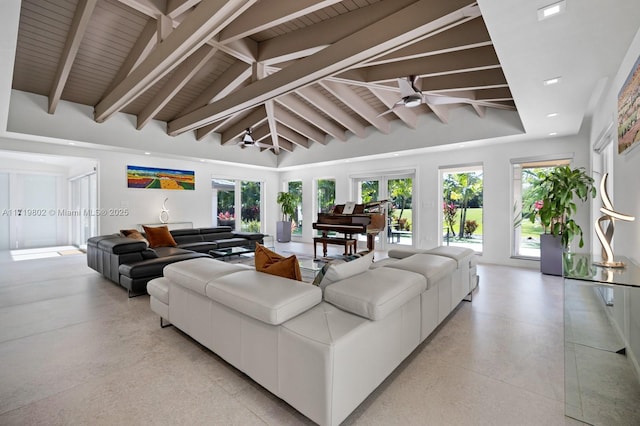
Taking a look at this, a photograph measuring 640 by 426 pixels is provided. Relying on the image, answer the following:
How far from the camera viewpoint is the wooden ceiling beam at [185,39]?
2.51m

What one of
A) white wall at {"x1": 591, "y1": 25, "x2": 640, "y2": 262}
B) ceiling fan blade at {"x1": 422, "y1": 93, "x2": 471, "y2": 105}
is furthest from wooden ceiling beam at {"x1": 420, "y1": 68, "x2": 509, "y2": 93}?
white wall at {"x1": 591, "y1": 25, "x2": 640, "y2": 262}

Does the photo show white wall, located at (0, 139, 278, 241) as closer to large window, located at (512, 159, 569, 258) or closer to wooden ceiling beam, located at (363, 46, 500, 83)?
wooden ceiling beam, located at (363, 46, 500, 83)

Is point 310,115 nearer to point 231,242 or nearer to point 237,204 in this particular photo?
point 231,242

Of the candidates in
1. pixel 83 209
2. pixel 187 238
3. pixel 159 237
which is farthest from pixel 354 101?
pixel 83 209

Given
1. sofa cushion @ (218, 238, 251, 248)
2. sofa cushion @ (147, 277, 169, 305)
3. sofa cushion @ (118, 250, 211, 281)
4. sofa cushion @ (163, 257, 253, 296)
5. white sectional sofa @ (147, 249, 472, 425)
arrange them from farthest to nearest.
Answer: sofa cushion @ (218, 238, 251, 248) < sofa cushion @ (118, 250, 211, 281) < sofa cushion @ (147, 277, 169, 305) < sofa cushion @ (163, 257, 253, 296) < white sectional sofa @ (147, 249, 472, 425)

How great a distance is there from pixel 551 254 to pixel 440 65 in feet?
12.4

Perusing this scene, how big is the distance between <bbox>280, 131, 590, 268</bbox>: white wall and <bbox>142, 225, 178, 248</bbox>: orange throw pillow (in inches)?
199

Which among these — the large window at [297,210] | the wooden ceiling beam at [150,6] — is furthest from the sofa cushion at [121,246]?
the large window at [297,210]

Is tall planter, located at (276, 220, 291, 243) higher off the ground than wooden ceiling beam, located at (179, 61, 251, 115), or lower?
lower

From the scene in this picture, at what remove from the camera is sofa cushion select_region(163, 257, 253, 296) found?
229 centimetres

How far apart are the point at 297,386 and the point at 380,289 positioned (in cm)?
75

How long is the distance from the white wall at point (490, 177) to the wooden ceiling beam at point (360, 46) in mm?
4202

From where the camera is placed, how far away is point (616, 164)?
3029mm

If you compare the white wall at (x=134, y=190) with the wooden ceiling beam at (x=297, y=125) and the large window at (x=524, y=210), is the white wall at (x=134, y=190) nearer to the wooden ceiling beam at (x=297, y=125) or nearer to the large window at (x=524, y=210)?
the wooden ceiling beam at (x=297, y=125)
